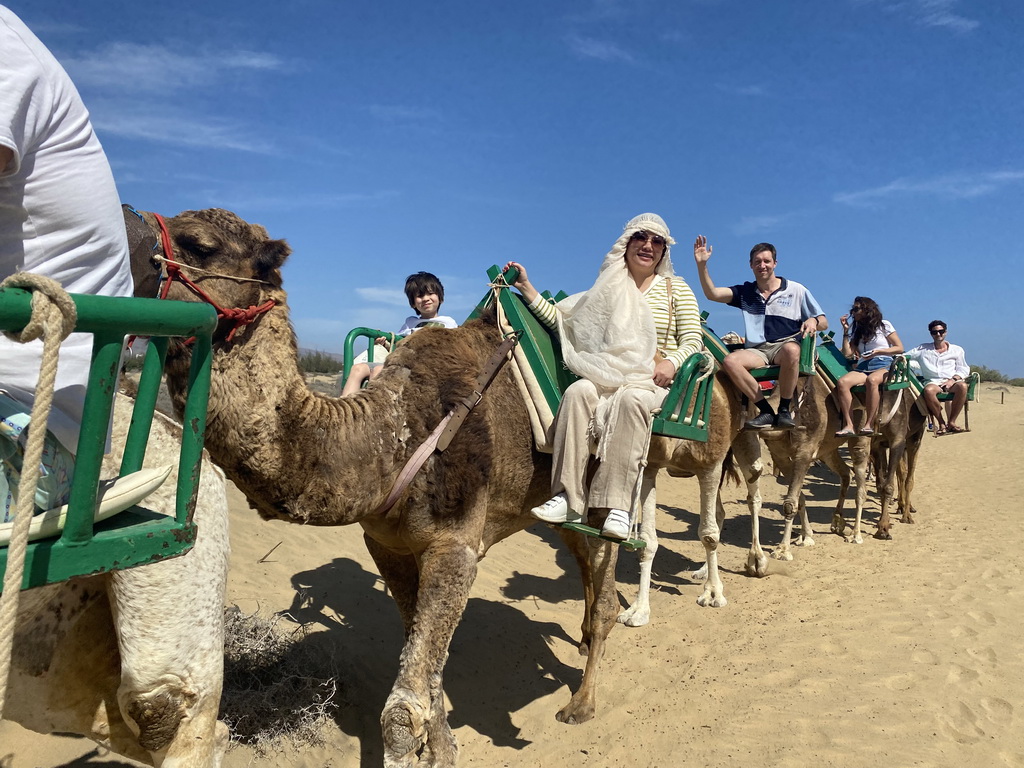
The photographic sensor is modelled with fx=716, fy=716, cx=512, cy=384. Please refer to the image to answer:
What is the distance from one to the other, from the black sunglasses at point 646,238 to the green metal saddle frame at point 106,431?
329cm

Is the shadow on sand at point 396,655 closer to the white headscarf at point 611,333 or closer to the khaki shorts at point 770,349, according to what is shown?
the white headscarf at point 611,333

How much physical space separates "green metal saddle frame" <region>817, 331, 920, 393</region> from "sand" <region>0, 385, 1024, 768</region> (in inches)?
93.2

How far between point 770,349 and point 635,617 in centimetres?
310

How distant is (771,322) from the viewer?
7562 mm

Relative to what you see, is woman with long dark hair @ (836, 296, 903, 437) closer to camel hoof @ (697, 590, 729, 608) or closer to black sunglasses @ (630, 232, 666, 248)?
camel hoof @ (697, 590, 729, 608)

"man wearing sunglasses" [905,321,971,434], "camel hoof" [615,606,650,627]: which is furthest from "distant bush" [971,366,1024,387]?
"camel hoof" [615,606,650,627]

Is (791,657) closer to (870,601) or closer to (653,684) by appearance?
(653,684)

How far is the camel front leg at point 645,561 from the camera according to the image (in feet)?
21.0

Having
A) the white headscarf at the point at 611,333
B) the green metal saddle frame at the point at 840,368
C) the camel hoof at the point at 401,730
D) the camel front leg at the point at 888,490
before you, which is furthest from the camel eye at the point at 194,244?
the camel front leg at the point at 888,490

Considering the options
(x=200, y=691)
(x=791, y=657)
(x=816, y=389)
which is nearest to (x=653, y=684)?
(x=791, y=657)

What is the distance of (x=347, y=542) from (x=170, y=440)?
A: 17.2 feet

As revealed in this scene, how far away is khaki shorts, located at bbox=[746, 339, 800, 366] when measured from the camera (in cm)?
728

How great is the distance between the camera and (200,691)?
88.0 inches

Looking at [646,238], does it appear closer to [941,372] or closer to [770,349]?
[770,349]
